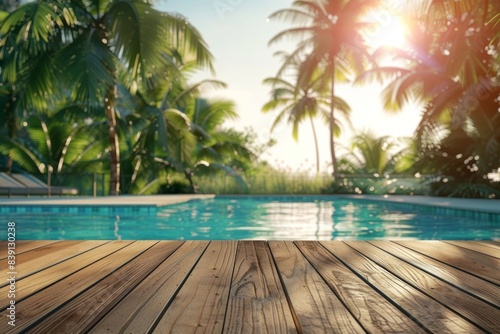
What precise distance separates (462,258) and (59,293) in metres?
2.04

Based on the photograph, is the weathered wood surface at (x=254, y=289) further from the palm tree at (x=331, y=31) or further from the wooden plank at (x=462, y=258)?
the palm tree at (x=331, y=31)

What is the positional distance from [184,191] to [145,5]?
6.28 meters

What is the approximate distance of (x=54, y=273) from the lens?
2.52 m

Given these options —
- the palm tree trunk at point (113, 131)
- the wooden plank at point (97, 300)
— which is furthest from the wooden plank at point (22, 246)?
the palm tree trunk at point (113, 131)

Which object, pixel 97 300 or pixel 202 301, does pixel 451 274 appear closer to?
pixel 202 301

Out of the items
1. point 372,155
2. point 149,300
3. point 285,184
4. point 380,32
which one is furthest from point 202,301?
point 380,32

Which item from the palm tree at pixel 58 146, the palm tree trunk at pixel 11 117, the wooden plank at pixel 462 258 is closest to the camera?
the wooden plank at pixel 462 258

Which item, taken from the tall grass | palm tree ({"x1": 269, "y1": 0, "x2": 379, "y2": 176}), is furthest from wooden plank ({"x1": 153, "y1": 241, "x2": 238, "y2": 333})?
palm tree ({"x1": 269, "y1": 0, "x2": 379, "y2": 176})

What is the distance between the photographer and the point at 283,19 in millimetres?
20297

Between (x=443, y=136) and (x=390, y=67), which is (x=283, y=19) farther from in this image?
(x=443, y=136)

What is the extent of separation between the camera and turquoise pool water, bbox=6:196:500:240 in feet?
24.1

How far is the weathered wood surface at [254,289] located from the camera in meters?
1.75

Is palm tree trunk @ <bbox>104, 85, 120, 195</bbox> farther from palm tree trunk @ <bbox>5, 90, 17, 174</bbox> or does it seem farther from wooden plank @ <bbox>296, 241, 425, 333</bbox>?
wooden plank @ <bbox>296, 241, 425, 333</bbox>

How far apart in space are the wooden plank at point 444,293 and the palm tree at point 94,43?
9.60 m
